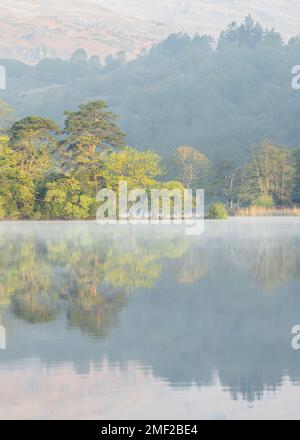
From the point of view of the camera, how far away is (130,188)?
38906 millimetres

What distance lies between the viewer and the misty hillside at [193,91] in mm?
94500

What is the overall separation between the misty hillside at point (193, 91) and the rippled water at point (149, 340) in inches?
2163

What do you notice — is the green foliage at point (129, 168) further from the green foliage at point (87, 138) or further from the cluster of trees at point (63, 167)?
the green foliage at point (87, 138)

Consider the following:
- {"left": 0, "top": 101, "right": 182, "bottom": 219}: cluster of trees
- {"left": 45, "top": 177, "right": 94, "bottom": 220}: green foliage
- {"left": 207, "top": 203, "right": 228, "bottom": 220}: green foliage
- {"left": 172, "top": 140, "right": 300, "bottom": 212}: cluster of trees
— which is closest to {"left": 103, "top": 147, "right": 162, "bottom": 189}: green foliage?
{"left": 0, "top": 101, "right": 182, "bottom": 219}: cluster of trees

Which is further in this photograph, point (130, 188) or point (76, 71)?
point (76, 71)

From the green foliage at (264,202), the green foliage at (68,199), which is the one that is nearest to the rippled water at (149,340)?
the green foliage at (68,199)

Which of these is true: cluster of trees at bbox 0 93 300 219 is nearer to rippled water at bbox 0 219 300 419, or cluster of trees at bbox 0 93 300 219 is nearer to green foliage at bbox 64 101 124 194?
green foliage at bbox 64 101 124 194

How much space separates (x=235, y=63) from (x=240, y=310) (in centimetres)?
11887

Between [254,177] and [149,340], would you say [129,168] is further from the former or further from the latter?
[149,340]

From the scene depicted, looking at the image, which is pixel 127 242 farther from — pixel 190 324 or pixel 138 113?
pixel 138 113

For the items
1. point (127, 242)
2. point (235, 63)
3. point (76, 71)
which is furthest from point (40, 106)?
point (127, 242)

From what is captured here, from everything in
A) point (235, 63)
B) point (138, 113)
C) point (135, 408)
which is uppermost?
point (235, 63)

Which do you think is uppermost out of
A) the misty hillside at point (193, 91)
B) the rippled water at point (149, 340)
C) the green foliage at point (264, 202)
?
the misty hillside at point (193, 91)

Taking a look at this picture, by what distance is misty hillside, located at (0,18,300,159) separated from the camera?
9450 centimetres
